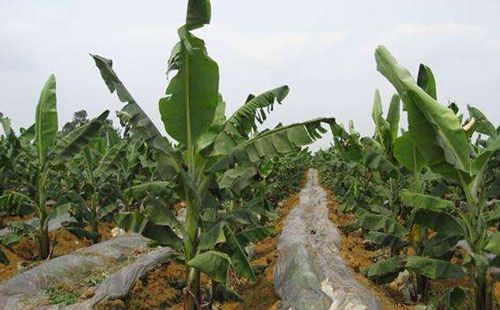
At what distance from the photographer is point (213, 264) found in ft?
16.6

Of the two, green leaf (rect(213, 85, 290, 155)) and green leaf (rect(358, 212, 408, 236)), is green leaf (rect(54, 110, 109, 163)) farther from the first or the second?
green leaf (rect(358, 212, 408, 236))

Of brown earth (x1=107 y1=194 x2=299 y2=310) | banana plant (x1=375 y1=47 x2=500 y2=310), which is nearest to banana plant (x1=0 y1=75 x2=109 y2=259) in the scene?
brown earth (x1=107 y1=194 x2=299 y2=310)

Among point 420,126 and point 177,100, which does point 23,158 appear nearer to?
point 177,100

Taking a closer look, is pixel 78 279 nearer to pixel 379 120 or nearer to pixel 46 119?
pixel 46 119

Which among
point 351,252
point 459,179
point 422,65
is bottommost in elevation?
point 351,252

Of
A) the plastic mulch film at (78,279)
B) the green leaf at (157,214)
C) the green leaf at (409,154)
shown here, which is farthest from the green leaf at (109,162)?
the green leaf at (409,154)

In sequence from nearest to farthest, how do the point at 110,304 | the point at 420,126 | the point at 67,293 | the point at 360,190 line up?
the point at 420,126 < the point at 110,304 < the point at 67,293 < the point at 360,190

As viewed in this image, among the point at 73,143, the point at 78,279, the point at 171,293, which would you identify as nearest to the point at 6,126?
the point at 73,143

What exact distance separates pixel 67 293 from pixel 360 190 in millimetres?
8467

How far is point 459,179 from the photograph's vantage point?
538 centimetres

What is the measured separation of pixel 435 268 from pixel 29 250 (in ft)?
27.5

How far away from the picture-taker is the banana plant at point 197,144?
5152mm

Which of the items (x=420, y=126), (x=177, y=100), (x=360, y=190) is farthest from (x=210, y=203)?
(x=360, y=190)

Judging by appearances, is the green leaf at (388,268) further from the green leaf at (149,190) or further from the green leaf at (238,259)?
the green leaf at (149,190)
